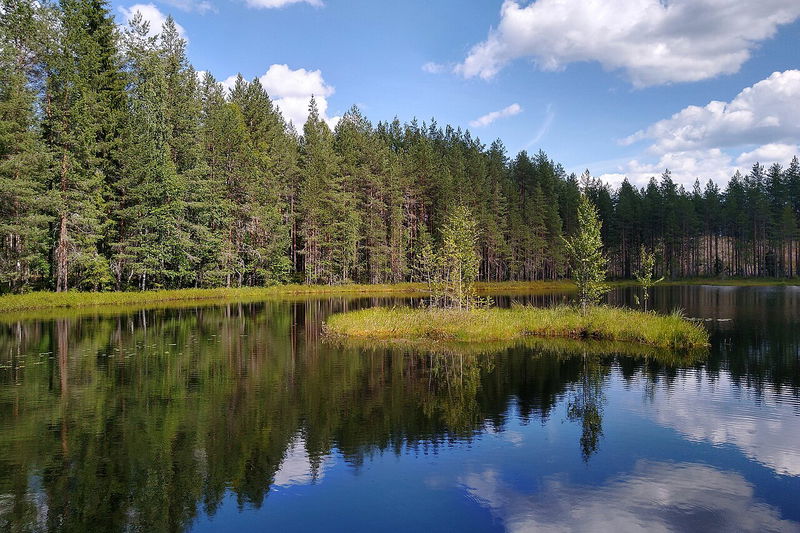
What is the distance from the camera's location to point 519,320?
33.0m

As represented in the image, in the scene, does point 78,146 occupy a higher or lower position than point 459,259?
higher

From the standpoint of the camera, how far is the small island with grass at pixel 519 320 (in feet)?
97.5

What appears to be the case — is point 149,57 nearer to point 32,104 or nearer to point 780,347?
point 32,104

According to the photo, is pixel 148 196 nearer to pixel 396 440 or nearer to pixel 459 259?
pixel 459 259

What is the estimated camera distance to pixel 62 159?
1935 inches

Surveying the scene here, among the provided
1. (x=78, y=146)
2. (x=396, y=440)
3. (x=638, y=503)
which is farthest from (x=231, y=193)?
(x=638, y=503)

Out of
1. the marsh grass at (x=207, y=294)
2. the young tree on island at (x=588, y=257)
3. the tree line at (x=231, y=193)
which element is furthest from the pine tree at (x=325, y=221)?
the young tree on island at (x=588, y=257)

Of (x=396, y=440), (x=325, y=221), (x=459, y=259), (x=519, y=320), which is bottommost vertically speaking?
(x=396, y=440)

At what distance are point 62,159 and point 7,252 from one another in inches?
384

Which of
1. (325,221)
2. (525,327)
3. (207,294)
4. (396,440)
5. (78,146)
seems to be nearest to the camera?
(396,440)

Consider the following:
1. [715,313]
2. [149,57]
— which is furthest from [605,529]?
[149,57]

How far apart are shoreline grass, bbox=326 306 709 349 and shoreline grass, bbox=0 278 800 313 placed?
29.1 meters

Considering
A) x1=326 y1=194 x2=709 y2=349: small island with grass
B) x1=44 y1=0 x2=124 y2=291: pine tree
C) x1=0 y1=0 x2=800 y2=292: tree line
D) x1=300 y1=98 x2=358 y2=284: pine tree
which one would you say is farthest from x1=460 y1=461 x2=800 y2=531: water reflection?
x1=300 y1=98 x2=358 y2=284: pine tree

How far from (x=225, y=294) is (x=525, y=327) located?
4272cm
